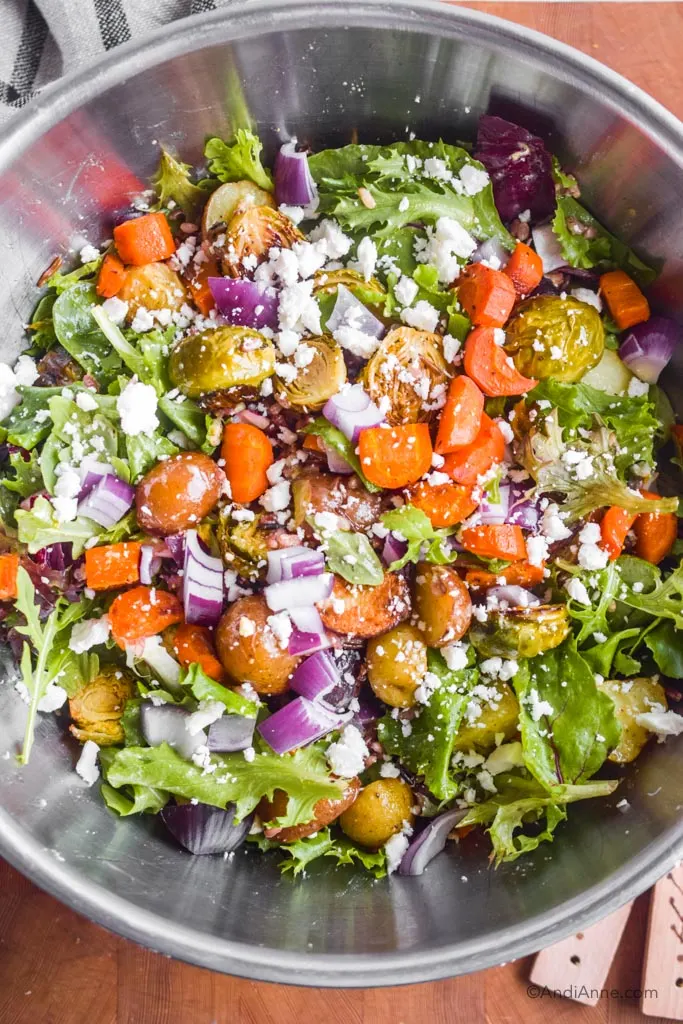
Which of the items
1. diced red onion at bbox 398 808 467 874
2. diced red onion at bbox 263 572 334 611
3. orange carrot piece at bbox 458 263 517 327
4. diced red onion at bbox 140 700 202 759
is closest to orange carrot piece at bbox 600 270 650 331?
orange carrot piece at bbox 458 263 517 327

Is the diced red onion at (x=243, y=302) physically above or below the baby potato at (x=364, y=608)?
above

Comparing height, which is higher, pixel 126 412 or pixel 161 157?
pixel 161 157

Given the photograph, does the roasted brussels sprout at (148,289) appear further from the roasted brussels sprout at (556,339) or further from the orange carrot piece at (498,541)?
the orange carrot piece at (498,541)

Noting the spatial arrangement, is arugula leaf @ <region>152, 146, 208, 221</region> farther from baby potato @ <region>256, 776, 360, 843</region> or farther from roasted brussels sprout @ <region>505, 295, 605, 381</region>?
baby potato @ <region>256, 776, 360, 843</region>

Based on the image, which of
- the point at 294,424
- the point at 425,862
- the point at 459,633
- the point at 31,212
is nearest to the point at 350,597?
the point at 459,633

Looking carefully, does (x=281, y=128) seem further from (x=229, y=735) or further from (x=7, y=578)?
(x=229, y=735)

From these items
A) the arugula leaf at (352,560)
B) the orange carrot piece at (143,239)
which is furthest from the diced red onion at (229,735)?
the orange carrot piece at (143,239)

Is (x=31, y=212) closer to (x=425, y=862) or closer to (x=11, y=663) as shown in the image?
(x=11, y=663)
